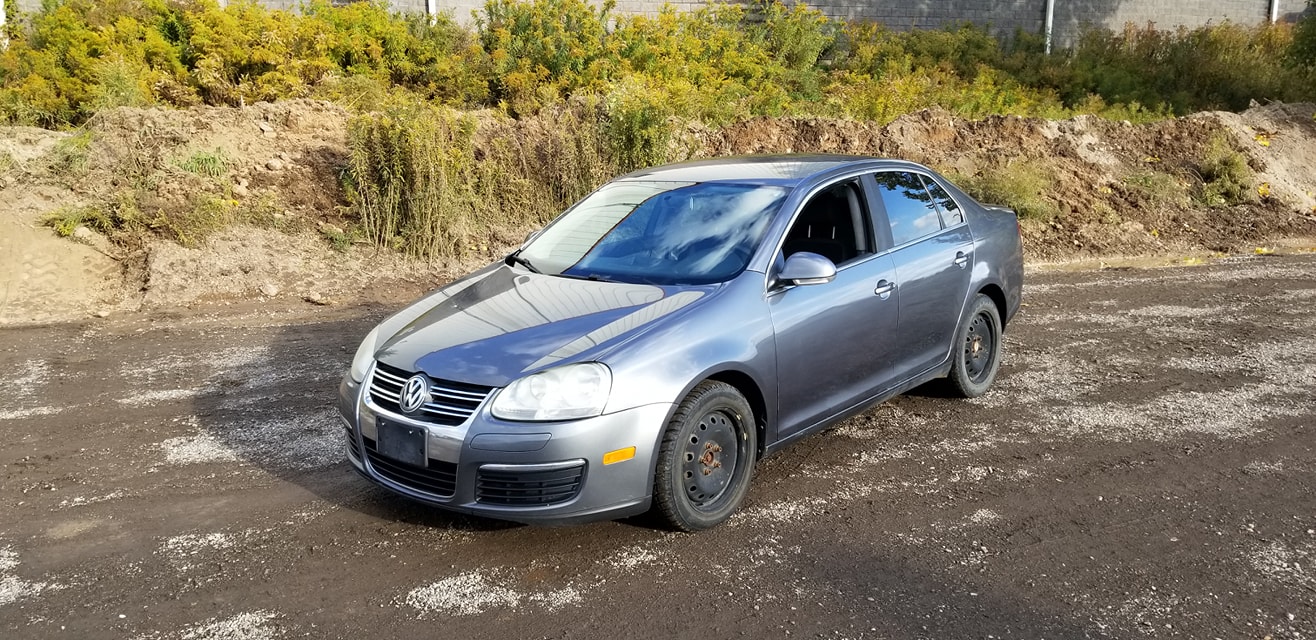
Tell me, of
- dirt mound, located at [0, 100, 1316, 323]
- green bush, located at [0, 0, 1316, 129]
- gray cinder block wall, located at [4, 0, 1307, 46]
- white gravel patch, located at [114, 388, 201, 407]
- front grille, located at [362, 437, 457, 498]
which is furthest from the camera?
gray cinder block wall, located at [4, 0, 1307, 46]

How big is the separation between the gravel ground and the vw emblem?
2.24ft

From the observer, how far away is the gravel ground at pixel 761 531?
12.0ft

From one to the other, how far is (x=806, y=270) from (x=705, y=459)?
1.05 metres

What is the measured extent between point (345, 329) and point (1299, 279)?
10.1 m

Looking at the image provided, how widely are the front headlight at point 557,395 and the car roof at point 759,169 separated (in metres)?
1.86

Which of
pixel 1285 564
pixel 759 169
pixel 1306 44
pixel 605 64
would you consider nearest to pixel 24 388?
pixel 759 169

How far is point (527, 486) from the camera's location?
3.91 m

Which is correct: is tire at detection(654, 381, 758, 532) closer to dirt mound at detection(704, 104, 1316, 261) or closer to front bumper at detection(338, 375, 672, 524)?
front bumper at detection(338, 375, 672, 524)

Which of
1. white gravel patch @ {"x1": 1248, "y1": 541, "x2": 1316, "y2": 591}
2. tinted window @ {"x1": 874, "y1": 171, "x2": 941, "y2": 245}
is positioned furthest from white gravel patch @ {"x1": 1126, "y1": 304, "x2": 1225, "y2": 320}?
white gravel patch @ {"x1": 1248, "y1": 541, "x2": 1316, "y2": 591}

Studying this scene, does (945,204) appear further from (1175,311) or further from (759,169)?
(1175,311)

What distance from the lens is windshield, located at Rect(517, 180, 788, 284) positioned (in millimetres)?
4793

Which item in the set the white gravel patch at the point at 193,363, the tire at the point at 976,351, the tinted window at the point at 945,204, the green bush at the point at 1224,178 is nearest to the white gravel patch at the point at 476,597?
the tire at the point at 976,351

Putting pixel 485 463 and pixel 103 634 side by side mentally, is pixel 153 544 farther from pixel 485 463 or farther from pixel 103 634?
pixel 485 463

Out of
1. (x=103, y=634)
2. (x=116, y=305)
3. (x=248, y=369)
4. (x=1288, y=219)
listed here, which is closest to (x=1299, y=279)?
(x=1288, y=219)
